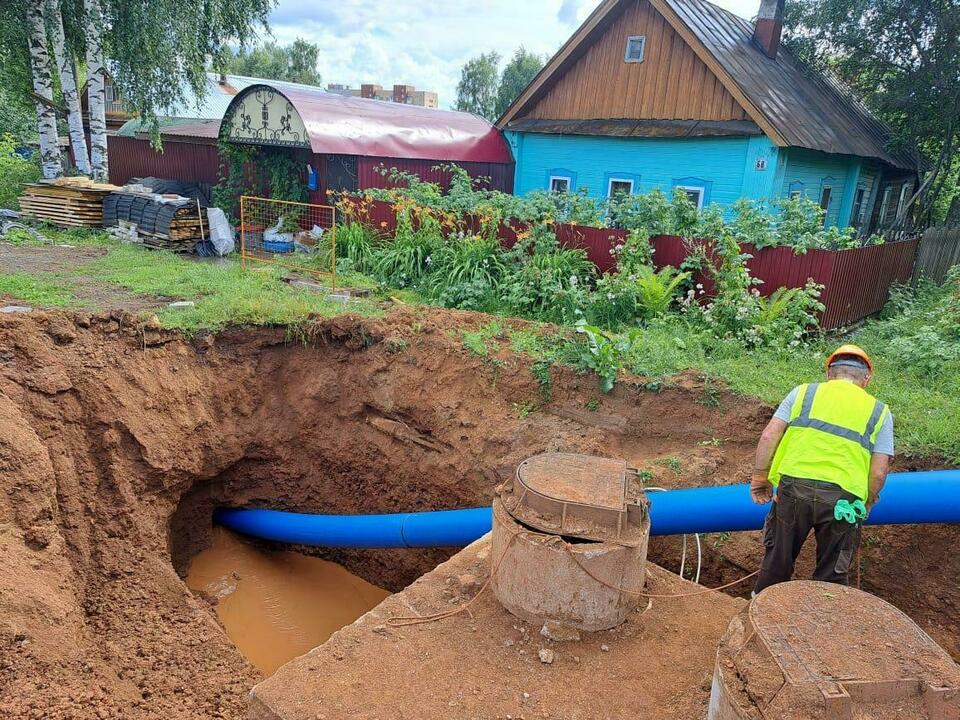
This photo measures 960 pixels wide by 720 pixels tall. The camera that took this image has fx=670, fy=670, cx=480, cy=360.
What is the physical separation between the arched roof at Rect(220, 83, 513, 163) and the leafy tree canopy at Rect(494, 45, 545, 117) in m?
21.8

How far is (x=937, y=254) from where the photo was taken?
11.2 meters

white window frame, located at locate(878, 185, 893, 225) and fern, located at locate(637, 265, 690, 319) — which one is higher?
white window frame, located at locate(878, 185, 893, 225)

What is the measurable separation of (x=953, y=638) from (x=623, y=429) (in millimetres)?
2962

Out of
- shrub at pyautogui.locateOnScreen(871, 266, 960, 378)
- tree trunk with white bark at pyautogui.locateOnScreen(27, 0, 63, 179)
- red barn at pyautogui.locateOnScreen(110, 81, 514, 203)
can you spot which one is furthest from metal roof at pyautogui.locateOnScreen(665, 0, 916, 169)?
tree trunk with white bark at pyautogui.locateOnScreen(27, 0, 63, 179)

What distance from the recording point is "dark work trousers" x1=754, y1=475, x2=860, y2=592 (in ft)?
12.4

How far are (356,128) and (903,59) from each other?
1143 centimetres

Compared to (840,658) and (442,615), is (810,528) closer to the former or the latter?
(840,658)

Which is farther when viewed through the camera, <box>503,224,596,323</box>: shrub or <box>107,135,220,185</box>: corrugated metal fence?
<box>107,135,220,185</box>: corrugated metal fence

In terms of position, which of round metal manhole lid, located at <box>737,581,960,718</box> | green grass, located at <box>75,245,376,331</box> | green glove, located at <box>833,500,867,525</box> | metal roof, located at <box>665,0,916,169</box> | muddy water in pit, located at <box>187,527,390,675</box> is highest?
metal roof, located at <box>665,0,916,169</box>

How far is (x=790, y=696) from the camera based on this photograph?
8.66ft

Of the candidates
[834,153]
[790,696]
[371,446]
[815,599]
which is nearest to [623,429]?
[371,446]

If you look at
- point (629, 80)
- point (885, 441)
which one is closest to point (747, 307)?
point (885, 441)

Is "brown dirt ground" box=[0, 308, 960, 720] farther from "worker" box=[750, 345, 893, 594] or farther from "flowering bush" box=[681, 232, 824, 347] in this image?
"flowering bush" box=[681, 232, 824, 347]

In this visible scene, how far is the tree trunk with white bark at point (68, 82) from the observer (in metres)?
13.0
